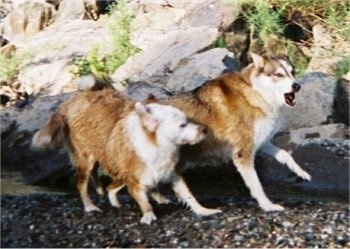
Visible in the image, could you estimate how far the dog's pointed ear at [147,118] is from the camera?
7.83 m

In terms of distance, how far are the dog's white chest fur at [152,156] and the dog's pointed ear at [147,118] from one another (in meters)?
0.08

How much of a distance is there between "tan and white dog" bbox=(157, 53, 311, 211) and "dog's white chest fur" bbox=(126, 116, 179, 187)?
0.47m

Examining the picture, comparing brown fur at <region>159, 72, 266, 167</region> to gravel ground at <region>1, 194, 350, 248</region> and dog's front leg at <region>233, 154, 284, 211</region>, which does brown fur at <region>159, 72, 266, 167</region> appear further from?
gravel ground at <region>1, 194, 350, 248</region>

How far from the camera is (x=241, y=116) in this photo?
334 inches

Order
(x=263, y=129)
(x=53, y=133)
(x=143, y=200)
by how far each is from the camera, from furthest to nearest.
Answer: (x=53, y=133)
(x=263, y=129)
(x=143, y=200)

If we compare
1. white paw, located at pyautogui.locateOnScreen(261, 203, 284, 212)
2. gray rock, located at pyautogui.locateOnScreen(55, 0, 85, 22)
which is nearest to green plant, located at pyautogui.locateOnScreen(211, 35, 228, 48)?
gray rock, located at pyautogui.locateOnScreen(55, 0, 85, 22)

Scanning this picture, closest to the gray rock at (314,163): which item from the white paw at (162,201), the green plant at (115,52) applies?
the white paw at (162,201)

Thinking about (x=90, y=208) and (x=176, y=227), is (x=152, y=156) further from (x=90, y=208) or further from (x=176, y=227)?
(x=90, y=208)

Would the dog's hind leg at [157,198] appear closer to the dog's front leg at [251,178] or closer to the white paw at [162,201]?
the white paw at [162,201]

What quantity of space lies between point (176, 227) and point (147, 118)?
39.2 inches

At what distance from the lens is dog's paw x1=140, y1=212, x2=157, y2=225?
779 cm

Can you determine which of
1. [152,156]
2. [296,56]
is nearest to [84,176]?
[152,156]

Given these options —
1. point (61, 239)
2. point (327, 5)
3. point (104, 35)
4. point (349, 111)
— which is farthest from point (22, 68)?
point (61, 239)

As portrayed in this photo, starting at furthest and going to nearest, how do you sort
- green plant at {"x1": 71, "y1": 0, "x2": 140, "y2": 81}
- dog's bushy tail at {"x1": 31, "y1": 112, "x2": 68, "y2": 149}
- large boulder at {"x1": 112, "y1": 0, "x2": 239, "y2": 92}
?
1. green plant at {"x1": 71, "y1": 0, "x2": 140, "y2": 81}
2. large boulder at {"x1": 112, "y1": 0, "x2": 239, "y2": 92}
3. dog's bushy tail at {"x1": 31, "y1": 112, "x2": 68, "y2": 149}
